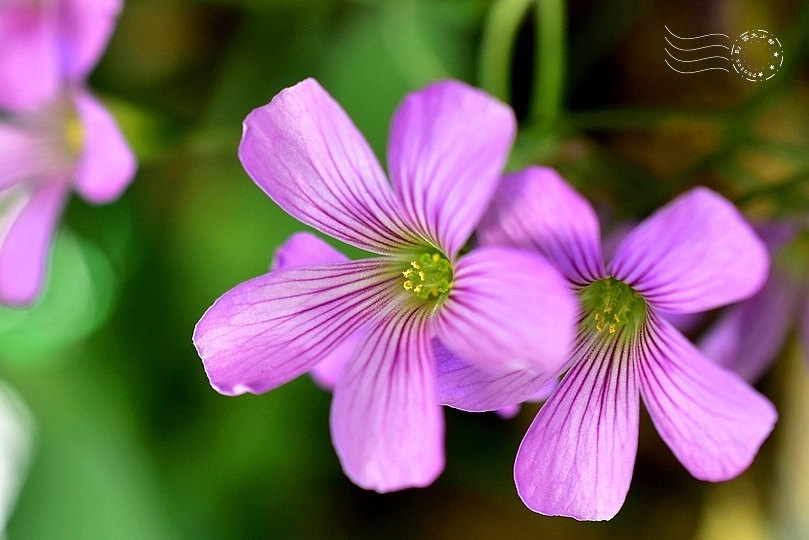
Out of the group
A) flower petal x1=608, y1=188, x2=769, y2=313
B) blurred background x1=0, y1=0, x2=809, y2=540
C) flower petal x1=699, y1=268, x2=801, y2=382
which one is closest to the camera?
flower petal x1=608, y1=188, x2=769, y2=313

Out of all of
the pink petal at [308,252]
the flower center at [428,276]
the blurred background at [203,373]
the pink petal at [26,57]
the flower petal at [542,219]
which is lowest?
the blurred background at [203,373]

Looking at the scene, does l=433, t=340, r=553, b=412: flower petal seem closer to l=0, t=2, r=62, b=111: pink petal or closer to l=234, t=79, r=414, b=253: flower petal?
l=234, t=79, r=414, b=253: flower petal

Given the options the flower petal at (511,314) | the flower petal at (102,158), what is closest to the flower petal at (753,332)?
the flower petal at (511,314)

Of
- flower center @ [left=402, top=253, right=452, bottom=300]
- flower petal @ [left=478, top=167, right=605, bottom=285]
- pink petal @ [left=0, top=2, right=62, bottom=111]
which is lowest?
flower center @ [left=402, top=253, right=452, bottom=300]

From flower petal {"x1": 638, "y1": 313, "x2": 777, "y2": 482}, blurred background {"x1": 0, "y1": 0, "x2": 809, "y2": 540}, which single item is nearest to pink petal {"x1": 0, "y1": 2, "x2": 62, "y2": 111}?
blurred background {"x1": 0, "y1": 0, "x2": 809, "y2": 540}

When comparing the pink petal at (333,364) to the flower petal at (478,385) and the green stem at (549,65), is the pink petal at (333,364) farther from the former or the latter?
the green stem at (549,65)

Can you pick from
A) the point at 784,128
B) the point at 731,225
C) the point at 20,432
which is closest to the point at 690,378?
the point at 731,225

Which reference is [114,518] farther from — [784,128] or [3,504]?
[784,128]

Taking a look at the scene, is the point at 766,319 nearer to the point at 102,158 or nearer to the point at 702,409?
the point at 702,409

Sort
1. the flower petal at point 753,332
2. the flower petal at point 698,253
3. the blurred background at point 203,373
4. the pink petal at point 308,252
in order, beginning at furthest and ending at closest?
the blurred background at point 203,373
the flower petal at point 753,332
the pink petal at point 308,252
the flower petal at point 698,253
